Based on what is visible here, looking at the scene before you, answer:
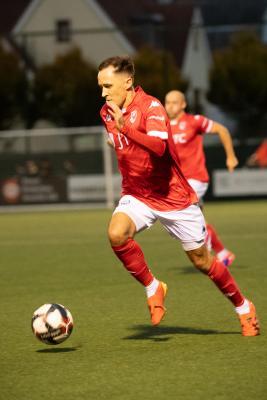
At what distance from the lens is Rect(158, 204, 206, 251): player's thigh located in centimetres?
666

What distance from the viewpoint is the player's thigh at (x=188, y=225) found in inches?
262

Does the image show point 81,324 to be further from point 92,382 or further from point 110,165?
point 110,165

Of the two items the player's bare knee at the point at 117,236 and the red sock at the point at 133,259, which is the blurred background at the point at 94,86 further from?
the player's bare knee at the point at 117,236

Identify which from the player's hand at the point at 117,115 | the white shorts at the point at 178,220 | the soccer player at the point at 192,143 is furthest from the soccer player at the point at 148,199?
the soccer player at the point at 192,143

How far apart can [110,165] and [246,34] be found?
16709 mm

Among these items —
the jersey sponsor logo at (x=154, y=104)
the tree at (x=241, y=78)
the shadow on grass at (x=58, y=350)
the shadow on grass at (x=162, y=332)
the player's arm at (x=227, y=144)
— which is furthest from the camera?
the tree at (x=241, y=78)

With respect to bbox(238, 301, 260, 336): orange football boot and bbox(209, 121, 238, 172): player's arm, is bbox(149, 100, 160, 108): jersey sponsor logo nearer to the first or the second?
bbox(238, 301, 260, 336): orange football boot

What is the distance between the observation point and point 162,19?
1932 inches

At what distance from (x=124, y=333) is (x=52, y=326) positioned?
0.81 metres

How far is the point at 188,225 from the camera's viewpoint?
6.70 meters

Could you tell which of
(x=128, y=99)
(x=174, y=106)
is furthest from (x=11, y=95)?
(x=128, y=99)

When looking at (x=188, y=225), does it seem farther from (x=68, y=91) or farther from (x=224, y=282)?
(x=68, y=91)

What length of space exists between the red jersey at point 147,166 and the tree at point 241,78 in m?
28.2

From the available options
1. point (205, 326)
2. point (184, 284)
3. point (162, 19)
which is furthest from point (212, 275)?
point (162, 19)
